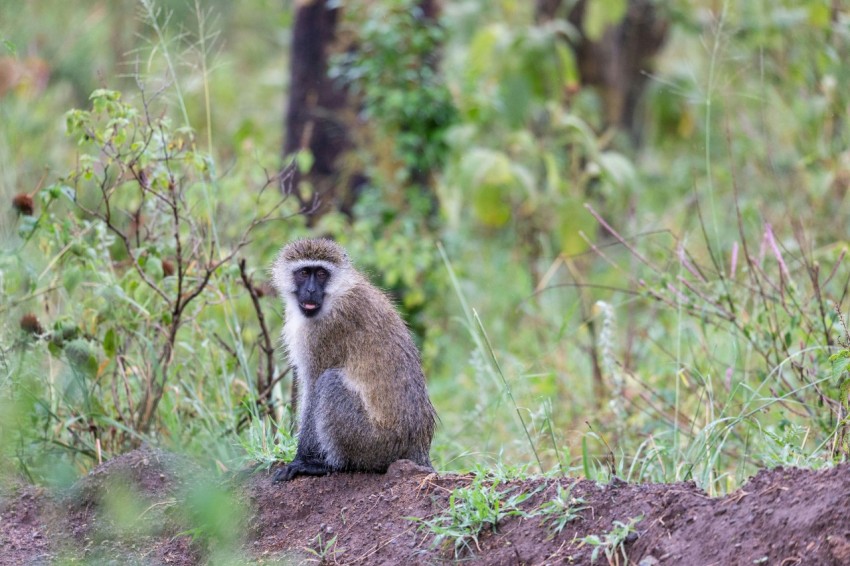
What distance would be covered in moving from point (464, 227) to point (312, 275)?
227 inches

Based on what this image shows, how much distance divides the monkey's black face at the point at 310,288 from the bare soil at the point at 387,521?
770mm

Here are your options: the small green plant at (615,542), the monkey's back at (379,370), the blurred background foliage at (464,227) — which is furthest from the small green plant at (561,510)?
the monkey's back at (379,370)

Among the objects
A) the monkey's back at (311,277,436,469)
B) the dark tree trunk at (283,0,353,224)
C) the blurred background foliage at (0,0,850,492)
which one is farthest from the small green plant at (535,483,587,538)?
the dark tree trunk at (283,0,353,224)

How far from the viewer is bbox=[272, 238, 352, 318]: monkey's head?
16.6 ft

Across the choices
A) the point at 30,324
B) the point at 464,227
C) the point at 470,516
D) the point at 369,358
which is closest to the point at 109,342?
the point at 30,324

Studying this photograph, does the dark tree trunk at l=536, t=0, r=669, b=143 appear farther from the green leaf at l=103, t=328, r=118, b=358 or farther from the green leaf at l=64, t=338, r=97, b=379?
the green leaf at l=64, t=338, r=97, b=379

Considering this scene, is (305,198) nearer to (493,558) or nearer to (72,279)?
(72,279)

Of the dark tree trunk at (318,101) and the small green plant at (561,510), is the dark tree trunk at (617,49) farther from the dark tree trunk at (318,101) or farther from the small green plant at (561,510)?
the small green plant at (561,510)

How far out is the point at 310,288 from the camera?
5.06 metres

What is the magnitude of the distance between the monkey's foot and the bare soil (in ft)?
0.11

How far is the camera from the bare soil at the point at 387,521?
3.35 metres

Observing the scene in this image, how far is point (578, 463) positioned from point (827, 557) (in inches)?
121

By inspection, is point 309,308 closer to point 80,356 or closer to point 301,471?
point 301,471

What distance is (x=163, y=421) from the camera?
5.63 meters
